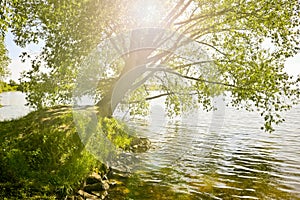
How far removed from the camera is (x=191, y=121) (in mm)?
56969

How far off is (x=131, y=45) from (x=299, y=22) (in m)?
12.3

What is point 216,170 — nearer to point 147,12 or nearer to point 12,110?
point 147,12

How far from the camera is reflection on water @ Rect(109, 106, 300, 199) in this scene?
16.1 meters

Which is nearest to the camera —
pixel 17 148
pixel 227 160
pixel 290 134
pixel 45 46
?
pixel 17 148

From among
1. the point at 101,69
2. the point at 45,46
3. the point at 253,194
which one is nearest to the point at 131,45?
the point at 101,69

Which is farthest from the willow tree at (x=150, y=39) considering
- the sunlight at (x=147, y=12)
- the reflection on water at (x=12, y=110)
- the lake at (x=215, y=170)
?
the reflection on water at (x=12, y=110)

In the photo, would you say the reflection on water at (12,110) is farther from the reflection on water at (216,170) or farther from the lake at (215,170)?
the reflection on water at (216,170)

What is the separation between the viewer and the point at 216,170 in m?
21.4

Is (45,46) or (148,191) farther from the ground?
(45,46)

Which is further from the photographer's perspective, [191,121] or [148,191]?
[191,121]

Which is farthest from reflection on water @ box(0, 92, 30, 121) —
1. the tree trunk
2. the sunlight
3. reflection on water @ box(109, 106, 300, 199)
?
the sunlight

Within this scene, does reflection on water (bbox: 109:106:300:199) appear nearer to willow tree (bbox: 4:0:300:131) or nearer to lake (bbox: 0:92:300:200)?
lake (bbox: 0:92:300:200)

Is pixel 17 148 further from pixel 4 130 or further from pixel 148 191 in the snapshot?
pixel 148 191

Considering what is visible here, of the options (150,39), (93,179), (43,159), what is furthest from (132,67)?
(43,159)
